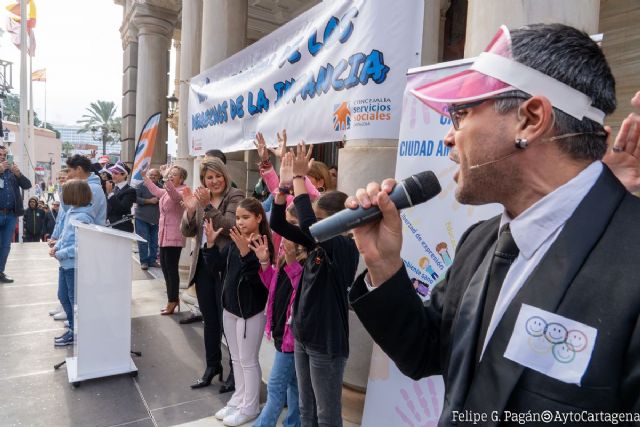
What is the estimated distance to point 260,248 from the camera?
10.1 feet

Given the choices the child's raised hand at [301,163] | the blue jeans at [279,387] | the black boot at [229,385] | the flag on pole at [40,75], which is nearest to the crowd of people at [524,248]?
the child's raised hand at [301,163]

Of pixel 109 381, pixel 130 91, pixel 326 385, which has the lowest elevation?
pixel 109 381

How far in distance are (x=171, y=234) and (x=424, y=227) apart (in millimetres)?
3810

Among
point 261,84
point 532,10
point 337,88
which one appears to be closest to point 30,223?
point 261,84

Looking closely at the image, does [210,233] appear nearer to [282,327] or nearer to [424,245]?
[282,327]

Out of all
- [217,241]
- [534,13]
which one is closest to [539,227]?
[534,13]

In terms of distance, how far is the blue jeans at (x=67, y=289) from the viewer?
457cm

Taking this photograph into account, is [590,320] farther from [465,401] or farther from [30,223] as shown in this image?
[30,223]

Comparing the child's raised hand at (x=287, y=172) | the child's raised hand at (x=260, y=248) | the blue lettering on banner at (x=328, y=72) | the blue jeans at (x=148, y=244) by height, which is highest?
the blue lettering on banner at (x=328, y=72)

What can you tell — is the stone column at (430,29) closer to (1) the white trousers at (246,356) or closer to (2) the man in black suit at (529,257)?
(1) the white trousers at (246,356)

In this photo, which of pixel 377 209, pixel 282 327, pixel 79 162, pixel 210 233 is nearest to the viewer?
pixel 377 209

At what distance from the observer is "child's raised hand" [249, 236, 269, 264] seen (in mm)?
3084

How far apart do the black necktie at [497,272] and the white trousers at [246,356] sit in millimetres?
2505

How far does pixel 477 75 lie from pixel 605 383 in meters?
0.71
